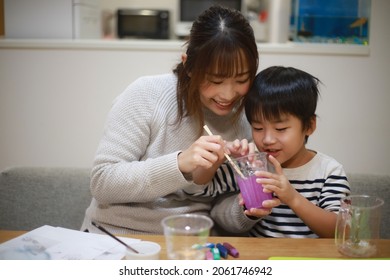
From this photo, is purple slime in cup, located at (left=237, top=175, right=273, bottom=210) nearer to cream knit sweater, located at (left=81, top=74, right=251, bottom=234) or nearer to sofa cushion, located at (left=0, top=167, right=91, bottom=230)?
cream knit sweater, located at (left=81, top=74, right=251, bottom=234)

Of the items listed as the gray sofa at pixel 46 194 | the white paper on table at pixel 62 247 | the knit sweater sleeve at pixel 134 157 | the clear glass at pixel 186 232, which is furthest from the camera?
the gray sofa at pixel 46 194

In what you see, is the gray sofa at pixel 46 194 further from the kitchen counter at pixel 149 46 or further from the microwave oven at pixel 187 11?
the microwave oven at pixel 187 11

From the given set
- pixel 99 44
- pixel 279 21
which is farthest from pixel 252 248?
pixel 279 21

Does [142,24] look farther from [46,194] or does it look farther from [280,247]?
[280,247]

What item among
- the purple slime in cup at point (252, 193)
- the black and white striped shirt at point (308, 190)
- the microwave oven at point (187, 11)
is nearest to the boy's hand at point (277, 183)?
the purple slime in cup at point (252, 193)

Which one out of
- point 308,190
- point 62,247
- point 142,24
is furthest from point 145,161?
point 142,24

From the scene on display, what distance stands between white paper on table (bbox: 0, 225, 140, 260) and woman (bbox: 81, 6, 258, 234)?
0.20m

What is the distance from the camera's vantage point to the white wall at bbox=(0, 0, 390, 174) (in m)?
1.36

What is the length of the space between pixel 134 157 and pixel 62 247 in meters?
0.33

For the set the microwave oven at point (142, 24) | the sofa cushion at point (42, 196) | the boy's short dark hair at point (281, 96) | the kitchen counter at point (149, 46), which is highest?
the microwave oven at point (142, 24)

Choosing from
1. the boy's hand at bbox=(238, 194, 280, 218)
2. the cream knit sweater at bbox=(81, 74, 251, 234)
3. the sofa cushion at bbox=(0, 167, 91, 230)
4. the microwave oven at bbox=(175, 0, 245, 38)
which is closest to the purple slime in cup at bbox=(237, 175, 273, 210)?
the boy's hand at bbox=(238, 194, 280, 218)

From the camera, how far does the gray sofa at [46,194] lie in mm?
1469

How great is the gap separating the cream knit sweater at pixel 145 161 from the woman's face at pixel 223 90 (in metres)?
0.10
